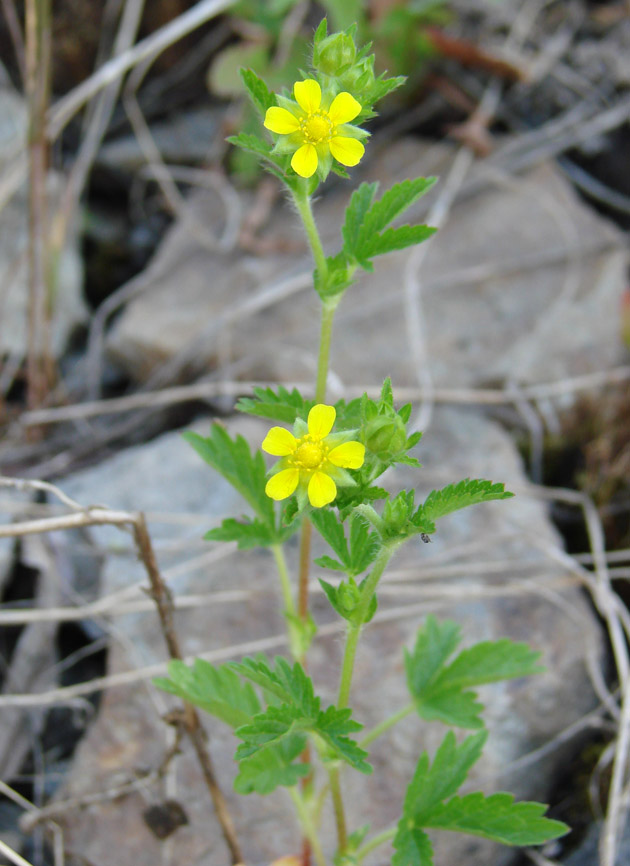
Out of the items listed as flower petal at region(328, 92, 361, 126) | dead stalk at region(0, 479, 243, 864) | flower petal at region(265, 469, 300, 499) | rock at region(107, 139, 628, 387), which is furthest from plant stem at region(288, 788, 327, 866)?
rock at region(107, 139, 628, 387)

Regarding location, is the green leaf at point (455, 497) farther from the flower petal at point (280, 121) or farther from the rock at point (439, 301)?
the rock at point (439, 301)

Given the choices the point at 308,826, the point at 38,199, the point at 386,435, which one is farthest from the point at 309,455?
the point at 38,199

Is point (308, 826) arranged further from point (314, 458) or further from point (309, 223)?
point (309, 223)

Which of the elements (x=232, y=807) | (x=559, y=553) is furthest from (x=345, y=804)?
(x=559, y=553)

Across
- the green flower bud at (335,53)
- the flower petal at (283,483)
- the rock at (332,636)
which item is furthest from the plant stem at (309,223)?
the rock at (332,636)

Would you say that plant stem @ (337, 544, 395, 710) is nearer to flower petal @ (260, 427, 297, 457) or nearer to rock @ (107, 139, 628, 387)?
flower petal @ (260, 427, 297, 457)

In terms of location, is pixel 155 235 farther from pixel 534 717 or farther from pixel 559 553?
pixel 534 717
